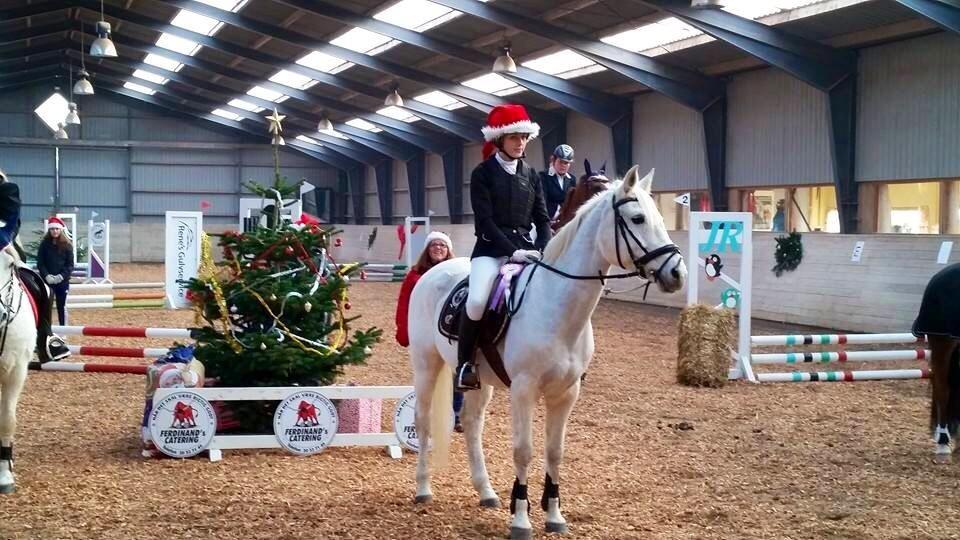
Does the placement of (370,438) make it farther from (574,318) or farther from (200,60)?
(200,60)

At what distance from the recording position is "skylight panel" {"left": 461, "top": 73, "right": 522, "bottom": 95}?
91.4 ft

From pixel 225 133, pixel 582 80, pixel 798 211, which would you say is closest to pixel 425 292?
pixel 798 211

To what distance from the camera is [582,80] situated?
26.1 m

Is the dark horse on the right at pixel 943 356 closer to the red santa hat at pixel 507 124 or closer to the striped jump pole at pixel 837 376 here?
the striped jump pole at pixel 837 376

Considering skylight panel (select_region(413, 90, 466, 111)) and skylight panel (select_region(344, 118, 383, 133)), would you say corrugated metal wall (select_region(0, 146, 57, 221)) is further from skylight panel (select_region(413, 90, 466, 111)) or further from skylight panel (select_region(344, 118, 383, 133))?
skylight panel (select_region(413, 90, 466, 111))

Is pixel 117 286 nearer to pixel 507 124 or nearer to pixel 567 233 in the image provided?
pixel 507 124

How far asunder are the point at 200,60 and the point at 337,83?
16.5ft

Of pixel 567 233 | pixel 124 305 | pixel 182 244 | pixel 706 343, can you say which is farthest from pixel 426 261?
pixel 124 305

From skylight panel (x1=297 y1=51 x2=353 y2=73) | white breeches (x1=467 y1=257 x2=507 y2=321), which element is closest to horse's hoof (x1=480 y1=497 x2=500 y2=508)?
white breeches (x1=467 y1=257 x2=507 y2=321)

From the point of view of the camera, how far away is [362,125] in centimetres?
4084

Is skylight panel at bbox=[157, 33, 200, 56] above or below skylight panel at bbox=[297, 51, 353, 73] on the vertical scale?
above

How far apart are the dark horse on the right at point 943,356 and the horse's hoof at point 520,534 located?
3.65 m

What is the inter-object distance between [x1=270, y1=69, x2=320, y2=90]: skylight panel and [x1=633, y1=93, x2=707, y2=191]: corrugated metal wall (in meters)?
11.4

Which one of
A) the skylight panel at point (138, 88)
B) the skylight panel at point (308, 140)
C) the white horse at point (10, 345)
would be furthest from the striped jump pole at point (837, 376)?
the skylight panel at point (308, 140)
